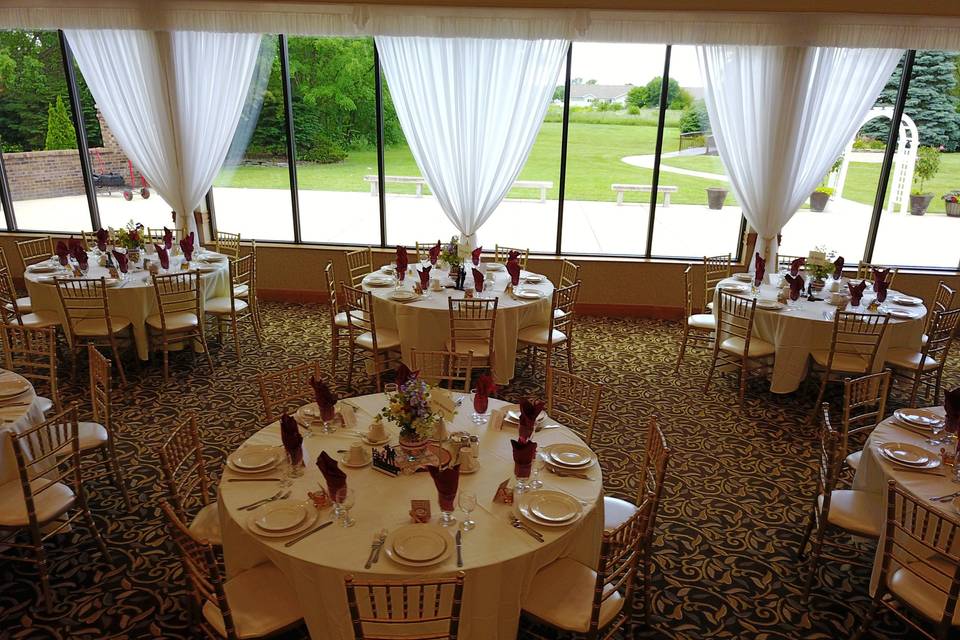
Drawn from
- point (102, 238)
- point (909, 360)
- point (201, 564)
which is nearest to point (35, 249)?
point (102, 238)

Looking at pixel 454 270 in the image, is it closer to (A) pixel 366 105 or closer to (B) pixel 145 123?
(A) pixel 366 105

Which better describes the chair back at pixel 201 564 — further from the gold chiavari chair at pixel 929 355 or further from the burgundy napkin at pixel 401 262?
the gold chiavari chair at pixel 929 355

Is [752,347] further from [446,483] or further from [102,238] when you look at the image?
[102,238]

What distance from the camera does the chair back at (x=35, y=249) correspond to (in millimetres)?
7084

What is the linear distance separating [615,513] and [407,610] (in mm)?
1373

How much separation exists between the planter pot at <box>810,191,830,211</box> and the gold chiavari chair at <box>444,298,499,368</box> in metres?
4.56

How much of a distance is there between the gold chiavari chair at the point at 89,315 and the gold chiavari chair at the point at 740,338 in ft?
17.7

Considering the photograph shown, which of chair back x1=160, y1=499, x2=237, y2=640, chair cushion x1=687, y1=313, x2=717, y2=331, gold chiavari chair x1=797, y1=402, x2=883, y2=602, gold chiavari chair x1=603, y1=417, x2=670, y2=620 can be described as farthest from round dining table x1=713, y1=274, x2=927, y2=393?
chair back x1=160, y1=499, x2=237, y2=640

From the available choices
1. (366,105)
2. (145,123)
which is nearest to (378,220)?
(366,105)

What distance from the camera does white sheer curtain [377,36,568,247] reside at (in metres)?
7.11

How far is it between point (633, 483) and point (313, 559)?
270cm

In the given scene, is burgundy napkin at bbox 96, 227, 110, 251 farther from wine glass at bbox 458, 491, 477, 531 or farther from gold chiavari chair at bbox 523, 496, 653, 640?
gold chiavari chair at bbox 523, 496, 653, 640

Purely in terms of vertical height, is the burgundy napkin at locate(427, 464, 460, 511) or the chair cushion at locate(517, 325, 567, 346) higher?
the burgundy napkin at locate(427, 464, 460, 511)

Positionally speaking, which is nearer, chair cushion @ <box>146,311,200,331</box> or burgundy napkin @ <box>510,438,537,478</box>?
burgundy napkin @ <box>510,438,537,478</box>
